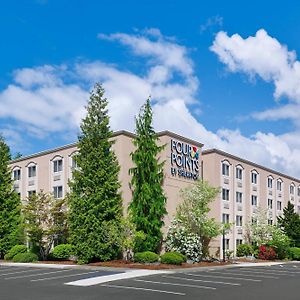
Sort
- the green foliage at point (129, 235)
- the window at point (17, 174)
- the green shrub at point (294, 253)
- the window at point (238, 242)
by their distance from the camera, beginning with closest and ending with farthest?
the green foliage at point (129, 235)
the green shrub at point (294, 253)
the window at point (238, 242)
the window at point (17, 174)

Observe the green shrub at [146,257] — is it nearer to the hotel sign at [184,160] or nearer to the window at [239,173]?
the hotel sign at [184,160]

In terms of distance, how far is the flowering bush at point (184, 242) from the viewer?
36.6 meters

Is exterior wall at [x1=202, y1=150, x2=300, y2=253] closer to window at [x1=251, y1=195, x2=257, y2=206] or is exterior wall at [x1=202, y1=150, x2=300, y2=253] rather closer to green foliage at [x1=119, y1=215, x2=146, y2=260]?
window at [x1=251, y1=195, x2=257, y2=206]

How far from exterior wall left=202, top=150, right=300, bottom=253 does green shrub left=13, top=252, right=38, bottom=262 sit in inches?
648

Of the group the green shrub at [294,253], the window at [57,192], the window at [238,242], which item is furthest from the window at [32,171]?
the green shrub at [294,253]

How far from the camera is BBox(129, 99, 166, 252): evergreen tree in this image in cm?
3588

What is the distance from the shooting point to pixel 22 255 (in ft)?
124

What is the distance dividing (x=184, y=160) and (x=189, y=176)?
1.59 meters

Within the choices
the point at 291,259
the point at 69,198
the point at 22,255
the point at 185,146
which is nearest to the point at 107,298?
the point at 69,198

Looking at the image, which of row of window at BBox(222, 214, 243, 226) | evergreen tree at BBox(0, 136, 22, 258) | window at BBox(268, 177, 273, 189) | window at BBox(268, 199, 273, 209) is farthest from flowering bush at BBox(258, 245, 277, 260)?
evergreen tree at BBox(0, 136, 22, 258)

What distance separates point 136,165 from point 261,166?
20486 mm

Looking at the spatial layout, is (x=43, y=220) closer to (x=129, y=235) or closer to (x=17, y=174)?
(x=129, y=235)

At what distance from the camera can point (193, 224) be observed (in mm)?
38375

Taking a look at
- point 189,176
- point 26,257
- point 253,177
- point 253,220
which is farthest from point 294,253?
point 26,257
